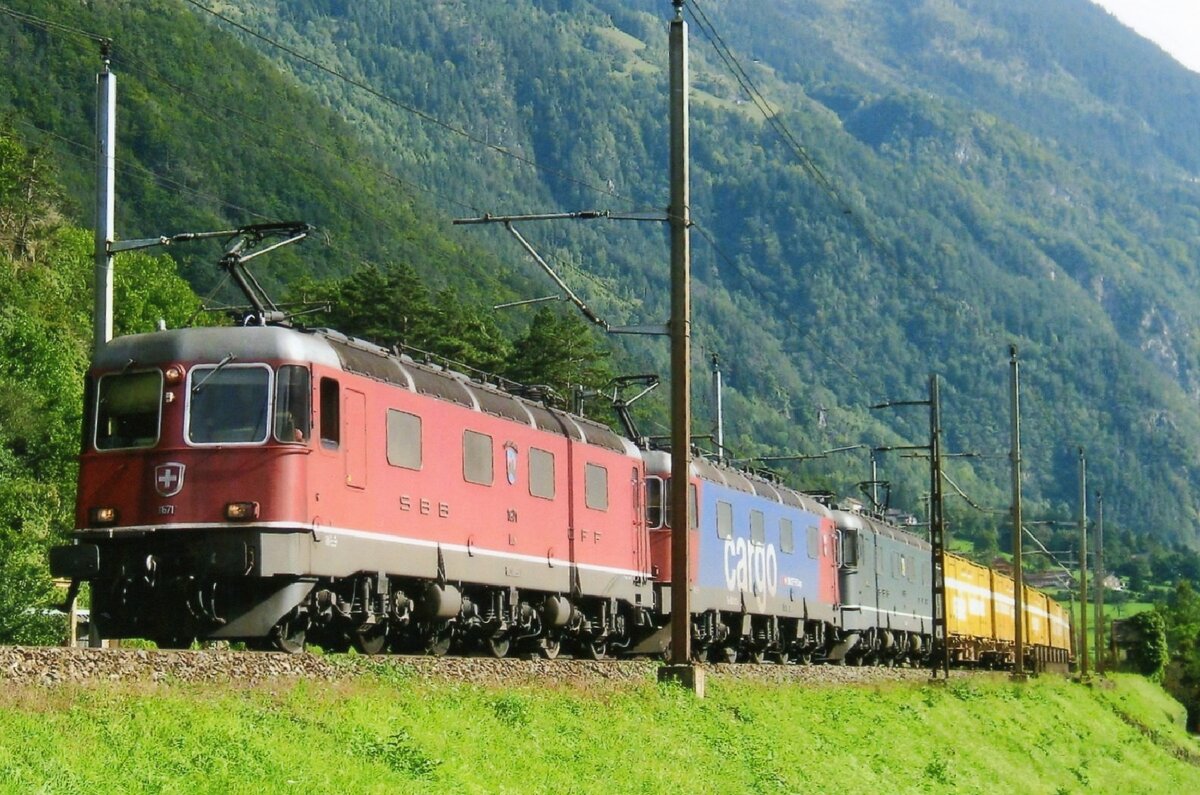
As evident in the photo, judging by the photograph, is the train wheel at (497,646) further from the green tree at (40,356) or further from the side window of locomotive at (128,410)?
the green tree at (40,356)

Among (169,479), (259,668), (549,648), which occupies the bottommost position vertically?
(259,668)

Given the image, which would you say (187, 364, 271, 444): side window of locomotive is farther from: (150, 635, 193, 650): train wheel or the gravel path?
the gravel path

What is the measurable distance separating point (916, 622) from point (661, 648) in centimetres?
2513

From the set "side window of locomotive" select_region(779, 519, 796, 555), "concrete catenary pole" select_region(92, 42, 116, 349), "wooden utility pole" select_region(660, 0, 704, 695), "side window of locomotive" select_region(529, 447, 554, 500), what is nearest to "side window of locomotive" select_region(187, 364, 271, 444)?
"concrete catenary pole" select_region(92, 42, 116, 349)

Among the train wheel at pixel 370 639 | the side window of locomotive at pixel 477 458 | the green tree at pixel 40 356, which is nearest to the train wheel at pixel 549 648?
the side window of locomotive at pixel 477 458

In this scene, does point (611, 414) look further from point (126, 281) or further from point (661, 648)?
point (661, 648)

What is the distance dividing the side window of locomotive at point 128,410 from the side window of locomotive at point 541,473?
8.13 m

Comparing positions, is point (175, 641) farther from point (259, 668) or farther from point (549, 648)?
point (549, 648)

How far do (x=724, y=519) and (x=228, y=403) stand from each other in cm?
1811

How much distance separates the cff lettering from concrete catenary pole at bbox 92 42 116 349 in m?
16.2

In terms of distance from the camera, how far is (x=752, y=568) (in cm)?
3959

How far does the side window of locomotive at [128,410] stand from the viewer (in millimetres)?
21359

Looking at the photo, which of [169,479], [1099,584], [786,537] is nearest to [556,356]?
[1099,584]

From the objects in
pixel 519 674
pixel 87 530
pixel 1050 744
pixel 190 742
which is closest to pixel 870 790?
pixel 519 674
